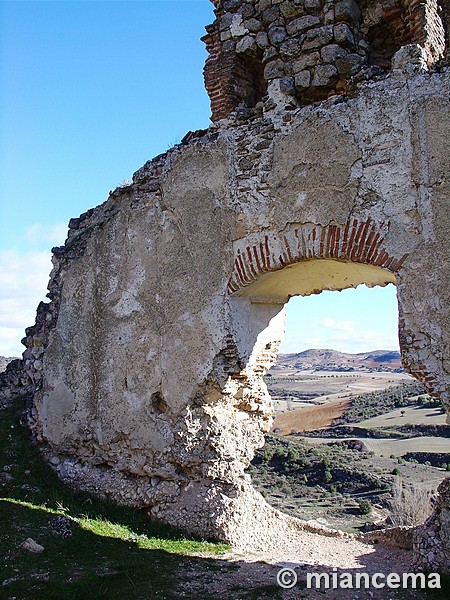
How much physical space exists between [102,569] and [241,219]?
3320 millimetres

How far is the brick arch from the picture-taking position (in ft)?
15.1

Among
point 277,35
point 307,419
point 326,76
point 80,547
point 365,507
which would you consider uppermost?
point 277,35

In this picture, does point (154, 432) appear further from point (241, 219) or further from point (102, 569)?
point (241, 219)

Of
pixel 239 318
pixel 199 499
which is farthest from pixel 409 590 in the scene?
pixel 239 318

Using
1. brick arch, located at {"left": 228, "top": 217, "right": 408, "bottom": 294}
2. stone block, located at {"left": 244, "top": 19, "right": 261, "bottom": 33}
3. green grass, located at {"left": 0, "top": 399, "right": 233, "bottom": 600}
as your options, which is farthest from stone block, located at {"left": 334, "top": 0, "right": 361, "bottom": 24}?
green grass, located at {"left": 0, "top": 399, "right": 233, "bottom": 600}

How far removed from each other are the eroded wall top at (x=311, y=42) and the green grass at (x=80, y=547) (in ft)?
14.2

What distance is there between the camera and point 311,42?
548 centimetres

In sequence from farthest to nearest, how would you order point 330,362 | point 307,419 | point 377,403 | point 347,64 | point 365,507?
1. point 330,362
2. point 377,403
3. point 307,419
4. point 365,507
5. point 347,64

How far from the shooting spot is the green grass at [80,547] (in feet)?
13.4

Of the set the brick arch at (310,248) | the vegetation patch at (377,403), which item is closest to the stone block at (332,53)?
the brick arch at (310,248)

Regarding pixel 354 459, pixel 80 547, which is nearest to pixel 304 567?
pixel 80 547

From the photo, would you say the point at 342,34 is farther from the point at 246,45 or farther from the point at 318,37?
the point at 246,45

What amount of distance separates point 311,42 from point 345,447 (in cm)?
1603

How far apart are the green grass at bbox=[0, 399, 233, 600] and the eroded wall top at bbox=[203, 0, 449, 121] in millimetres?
4319
